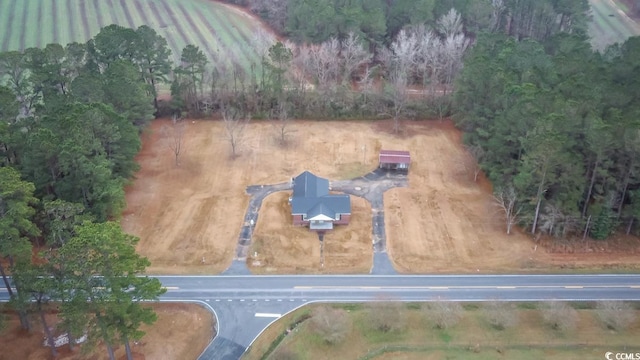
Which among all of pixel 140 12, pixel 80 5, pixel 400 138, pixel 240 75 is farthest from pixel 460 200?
pixel 80 5

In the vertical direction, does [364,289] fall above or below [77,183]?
below

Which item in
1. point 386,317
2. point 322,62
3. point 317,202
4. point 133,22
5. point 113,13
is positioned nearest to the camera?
point 386,317

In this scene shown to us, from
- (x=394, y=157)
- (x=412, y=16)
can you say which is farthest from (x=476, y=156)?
(x=412, y=16)

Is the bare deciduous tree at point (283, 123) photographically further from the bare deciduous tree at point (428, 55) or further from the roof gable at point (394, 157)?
the bare deciduous tree at point (428, 55)

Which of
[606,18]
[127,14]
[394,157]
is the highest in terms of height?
[606,18]

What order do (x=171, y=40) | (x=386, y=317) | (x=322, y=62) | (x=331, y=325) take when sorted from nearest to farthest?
(x=331, y=325)
(x=386, y=317)
(x=322, y=62)
(x=171, y=40)

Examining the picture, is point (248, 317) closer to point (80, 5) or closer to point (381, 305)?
point (381, 305)

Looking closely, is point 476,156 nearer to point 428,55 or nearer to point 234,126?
point 428,55

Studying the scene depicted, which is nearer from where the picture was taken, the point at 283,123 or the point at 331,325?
the point at 331,325

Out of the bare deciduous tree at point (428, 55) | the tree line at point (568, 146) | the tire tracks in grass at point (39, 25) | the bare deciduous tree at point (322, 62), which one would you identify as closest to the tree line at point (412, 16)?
the bare deciduous tree at point (428, 55)
